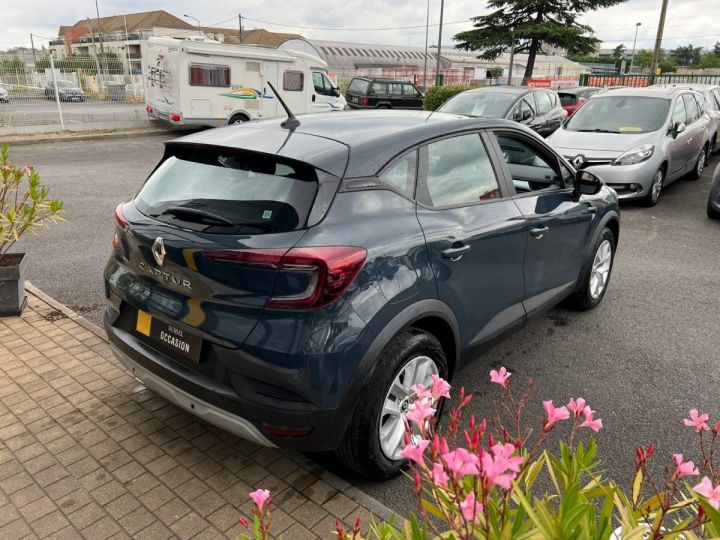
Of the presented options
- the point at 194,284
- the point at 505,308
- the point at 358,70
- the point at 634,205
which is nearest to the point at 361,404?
the point at 194,284

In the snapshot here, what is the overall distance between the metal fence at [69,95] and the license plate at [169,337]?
55.7 feet

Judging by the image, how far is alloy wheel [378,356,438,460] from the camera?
2783 millimetres

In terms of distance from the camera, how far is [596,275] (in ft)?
16.4

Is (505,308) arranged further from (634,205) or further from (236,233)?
(634,205)

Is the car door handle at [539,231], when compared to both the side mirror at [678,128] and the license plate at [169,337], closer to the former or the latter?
the license plate at [169,337]

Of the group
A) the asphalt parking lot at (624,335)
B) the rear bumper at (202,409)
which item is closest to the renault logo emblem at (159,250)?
the rear bumper at (202,409)

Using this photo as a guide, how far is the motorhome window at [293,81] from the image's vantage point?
1942cm

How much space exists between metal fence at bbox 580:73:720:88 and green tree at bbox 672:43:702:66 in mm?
103610

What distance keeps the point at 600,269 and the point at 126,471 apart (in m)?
4.02

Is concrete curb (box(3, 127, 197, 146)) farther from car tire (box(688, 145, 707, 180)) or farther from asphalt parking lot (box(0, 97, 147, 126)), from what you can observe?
car tire (box(688, 145, 707, 180))

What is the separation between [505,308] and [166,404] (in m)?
2.10

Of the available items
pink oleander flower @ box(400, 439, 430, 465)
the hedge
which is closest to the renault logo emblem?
pink oleander flower @ box(400, 439, 430, 465)

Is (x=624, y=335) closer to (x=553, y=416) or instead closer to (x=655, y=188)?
(x=553, y=416)

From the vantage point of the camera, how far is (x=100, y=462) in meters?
2.90
